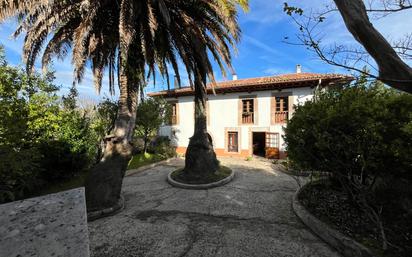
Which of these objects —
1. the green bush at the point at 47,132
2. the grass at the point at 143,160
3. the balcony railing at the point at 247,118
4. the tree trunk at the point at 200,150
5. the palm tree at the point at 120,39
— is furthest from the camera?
the balcony railing at the point at 247,118

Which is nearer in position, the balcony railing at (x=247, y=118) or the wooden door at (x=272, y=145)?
the wooden door at (x=272, y=145)

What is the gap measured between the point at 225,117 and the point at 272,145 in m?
4.75

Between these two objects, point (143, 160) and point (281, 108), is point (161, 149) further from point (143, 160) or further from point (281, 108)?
point (281, 108)

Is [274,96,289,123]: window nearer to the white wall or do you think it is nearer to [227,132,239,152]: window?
the white wall

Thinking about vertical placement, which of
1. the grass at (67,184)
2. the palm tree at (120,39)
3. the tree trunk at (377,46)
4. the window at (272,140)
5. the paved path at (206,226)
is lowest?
the paved path at (206,226)

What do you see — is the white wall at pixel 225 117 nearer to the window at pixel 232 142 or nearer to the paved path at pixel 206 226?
the window at pixel 232 142

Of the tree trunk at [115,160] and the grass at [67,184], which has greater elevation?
the tree trunk at [115,160]

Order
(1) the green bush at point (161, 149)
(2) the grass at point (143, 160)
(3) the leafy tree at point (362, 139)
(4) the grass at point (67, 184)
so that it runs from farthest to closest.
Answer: (1) the green bush at point (161, 149) < (2) the grass at point (143, 160) < (4) the grass at point (67, 184) < (3) the leafy tree at point (362, 139)

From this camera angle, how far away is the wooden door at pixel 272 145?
17.4 meters

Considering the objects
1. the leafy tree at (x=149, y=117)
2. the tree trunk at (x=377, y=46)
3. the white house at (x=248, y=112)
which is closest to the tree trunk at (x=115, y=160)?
the tree trunk at (x=377, y=46)

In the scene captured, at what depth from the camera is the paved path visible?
461 centimetres

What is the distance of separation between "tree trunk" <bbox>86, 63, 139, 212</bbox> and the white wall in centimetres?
1156

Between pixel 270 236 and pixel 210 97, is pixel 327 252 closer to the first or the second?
pixel 270 236

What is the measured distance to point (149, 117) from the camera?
16297mm
